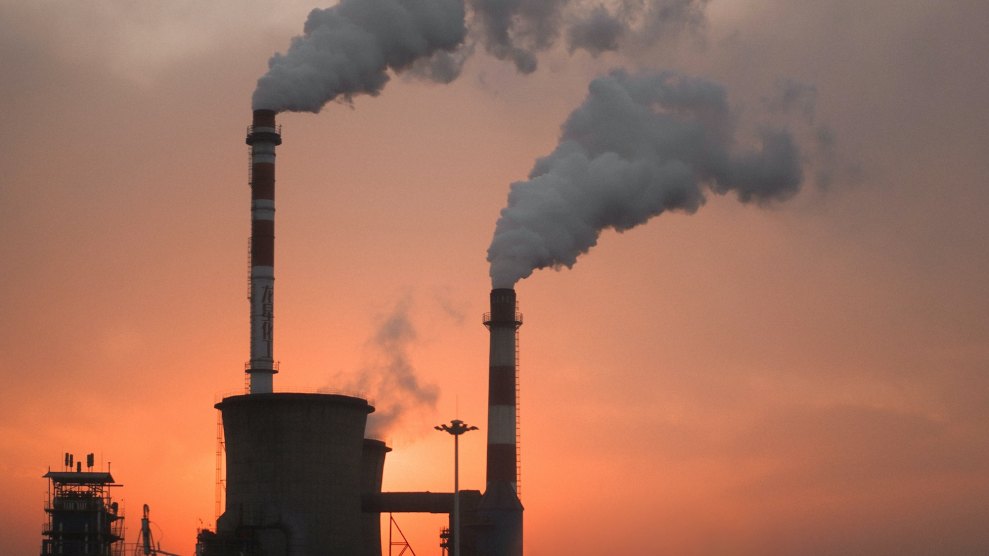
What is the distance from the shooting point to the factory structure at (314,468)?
2721 inches

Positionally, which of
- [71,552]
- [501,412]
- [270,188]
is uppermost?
[270,188]

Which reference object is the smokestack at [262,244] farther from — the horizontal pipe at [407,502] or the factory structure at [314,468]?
the horizontal pipe at [407,502]

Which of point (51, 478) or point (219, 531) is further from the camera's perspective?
point (51, 478)

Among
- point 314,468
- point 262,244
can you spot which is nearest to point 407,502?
point 314,468

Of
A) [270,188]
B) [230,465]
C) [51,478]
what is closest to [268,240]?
[270,188]

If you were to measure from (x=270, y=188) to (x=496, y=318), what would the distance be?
1247 centimetres

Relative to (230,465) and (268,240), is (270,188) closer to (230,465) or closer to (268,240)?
(268,240)

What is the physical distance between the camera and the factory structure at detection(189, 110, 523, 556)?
69.1 meters

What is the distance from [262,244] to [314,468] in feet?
36.8

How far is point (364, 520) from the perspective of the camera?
74125mm

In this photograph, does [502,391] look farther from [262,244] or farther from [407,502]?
[262,244]

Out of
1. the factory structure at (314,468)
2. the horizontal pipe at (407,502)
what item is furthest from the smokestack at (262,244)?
the horizontal pipe at (407,502)

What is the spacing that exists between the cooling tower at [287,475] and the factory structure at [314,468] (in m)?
0.04

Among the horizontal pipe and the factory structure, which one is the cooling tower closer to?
the factory structure
